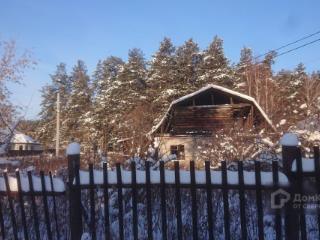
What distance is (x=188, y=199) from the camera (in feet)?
19.6

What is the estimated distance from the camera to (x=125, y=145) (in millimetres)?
11266

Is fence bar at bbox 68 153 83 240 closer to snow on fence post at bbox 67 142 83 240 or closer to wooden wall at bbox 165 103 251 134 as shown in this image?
snow on fence post at bbox 67 142 83 240

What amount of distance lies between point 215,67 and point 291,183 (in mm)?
39415

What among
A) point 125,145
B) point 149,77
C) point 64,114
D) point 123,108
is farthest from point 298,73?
point 125,145

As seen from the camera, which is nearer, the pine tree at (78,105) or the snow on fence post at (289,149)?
the snow on fence post at (289,149)

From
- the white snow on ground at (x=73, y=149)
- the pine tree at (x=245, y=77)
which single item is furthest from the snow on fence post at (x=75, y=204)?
the pine tree at (x=245, y=77)

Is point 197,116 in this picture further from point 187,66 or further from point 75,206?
point 75,206

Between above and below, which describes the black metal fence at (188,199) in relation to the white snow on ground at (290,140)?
below

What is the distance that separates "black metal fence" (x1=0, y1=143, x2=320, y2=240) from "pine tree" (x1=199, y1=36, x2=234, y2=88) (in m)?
35.0

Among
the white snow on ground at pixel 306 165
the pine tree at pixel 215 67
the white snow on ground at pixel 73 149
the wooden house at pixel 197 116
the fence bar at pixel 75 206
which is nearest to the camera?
the white snow on ground at pixel 306 165

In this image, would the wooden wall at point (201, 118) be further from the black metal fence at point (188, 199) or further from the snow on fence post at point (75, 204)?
the snow on fence post at point (75, 204)

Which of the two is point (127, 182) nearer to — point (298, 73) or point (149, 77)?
point (149, 77)

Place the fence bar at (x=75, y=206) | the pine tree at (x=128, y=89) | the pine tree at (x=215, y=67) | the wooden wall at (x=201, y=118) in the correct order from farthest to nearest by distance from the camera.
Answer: the pine tree at (x=128, y=89) < the pine tree at (x=215, y=67) < the wooden wall at (x=201, y=118) < the fence bar at (x=75, y=206)

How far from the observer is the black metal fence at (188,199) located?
160 inches
